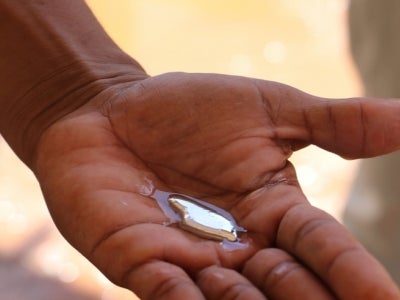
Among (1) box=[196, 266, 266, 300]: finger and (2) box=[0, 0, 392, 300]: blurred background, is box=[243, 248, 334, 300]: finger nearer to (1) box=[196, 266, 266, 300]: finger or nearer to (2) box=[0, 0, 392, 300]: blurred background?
(1) box=[196, 266, 266, 300]: finger

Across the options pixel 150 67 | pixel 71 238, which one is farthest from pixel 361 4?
pixel 150 67

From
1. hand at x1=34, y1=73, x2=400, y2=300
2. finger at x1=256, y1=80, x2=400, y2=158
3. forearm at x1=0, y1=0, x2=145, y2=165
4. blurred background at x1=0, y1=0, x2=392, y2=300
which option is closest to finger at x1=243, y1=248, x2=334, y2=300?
hand at x1=34, y1=73, x2=400, y2=300

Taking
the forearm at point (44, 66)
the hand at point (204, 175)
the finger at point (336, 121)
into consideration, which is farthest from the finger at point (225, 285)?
the forearm at point (44, 66)

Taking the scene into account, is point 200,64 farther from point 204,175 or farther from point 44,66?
point 204,175

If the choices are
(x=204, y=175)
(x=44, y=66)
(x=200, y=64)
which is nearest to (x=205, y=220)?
(x=204, y=175)

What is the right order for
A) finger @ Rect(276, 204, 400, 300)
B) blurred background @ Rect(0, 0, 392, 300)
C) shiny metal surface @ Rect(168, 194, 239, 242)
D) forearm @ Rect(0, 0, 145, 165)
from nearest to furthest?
finger @ Rect(276, 204, 400, 300), shiny metal surface @ Rect(168, 194, 239, 242), forearm @ Rect(0, 0, 145, 165), blurred background @ Rect(0, 0, 392, 300)

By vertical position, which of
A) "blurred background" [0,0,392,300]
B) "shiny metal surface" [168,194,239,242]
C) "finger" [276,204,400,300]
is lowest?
"blurred background" [0,0,392,300]

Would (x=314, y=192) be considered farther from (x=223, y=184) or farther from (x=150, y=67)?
(x=223, y=184)
